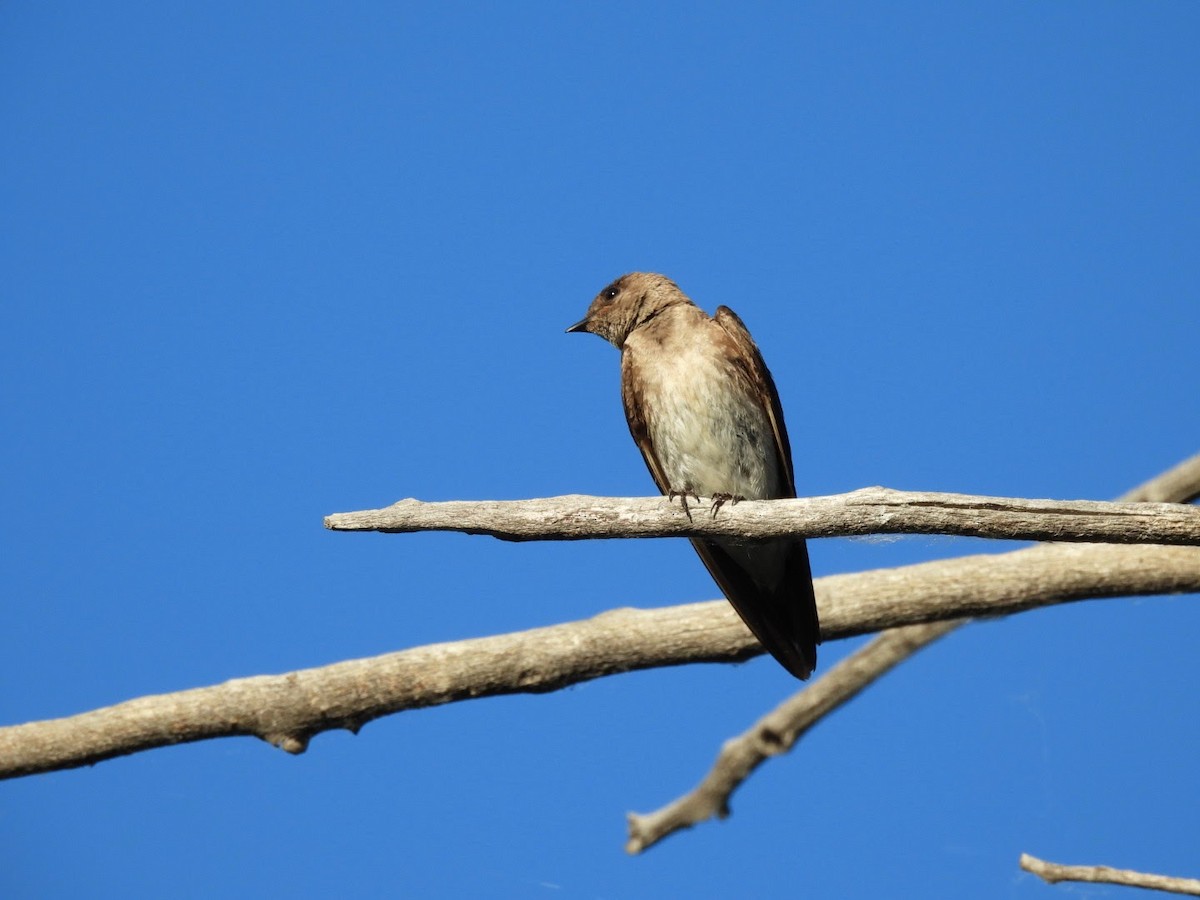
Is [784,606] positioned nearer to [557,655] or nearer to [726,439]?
[726,439]

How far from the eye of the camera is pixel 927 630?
7555mm

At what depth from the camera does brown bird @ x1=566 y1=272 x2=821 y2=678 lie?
630 cm

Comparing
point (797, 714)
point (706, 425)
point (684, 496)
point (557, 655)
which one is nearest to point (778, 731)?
point (797, 714)

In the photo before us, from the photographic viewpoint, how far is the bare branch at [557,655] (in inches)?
229

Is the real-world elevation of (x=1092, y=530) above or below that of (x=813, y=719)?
above

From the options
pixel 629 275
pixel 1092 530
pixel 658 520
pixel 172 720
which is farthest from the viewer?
pixel 629 275

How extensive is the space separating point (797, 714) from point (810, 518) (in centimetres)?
310

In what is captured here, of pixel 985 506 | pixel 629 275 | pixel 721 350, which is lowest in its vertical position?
pixel 985 506

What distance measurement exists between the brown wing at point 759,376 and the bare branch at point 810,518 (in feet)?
5.52

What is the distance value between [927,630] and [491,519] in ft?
13.0

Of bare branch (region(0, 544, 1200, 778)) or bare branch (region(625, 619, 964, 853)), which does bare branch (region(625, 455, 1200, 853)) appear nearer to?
bare branch (region(625, 619, 964, 853))

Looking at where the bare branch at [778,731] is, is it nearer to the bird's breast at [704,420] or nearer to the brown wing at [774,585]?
the brown wing at [774,585]

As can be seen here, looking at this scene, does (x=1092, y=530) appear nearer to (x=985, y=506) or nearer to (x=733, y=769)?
(x=985, y=506)

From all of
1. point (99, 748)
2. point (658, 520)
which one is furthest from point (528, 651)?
point (99, 748)
